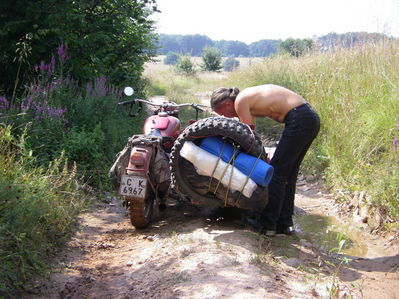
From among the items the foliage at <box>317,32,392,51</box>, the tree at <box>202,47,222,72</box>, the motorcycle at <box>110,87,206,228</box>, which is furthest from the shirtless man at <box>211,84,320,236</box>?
the tree at <box>202,47,222,72</box>

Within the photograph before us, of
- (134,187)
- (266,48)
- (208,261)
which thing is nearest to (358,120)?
(134,187)

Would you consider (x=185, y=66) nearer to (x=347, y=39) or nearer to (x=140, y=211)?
(x=347, y=39)

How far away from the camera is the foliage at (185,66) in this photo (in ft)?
89.4

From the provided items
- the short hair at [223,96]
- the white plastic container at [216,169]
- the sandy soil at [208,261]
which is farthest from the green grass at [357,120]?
the short hair at [223,96]

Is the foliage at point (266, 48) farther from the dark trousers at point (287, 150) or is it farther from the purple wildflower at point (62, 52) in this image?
the dark trousers at point (287, 150)

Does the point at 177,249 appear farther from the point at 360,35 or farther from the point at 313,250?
the point at 360,35

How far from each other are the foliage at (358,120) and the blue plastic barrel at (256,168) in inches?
67.1

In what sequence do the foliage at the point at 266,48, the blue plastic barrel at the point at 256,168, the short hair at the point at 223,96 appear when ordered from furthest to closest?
the foliage at the point at 266,48
the short hair at the point at 223,96
the blue plastic barrel at the point at 256,168

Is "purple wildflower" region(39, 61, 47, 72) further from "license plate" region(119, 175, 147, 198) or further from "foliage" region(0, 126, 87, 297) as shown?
"license plate" region(119, 175, 147, 198)

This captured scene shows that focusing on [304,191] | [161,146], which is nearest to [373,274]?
[161,146]

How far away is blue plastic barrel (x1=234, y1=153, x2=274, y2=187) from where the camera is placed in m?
4.09

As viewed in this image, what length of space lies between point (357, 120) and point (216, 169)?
337cm

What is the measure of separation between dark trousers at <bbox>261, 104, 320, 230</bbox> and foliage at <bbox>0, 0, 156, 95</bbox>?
3.44 m

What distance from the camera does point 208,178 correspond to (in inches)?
169
